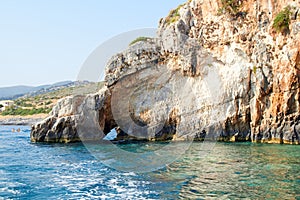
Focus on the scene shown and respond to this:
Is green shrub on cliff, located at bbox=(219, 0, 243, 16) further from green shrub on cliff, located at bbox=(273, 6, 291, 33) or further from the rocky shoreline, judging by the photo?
the rocky shoreline

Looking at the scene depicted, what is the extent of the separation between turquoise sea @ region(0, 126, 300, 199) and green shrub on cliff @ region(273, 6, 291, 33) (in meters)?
8.49

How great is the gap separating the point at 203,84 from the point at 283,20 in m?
8.40

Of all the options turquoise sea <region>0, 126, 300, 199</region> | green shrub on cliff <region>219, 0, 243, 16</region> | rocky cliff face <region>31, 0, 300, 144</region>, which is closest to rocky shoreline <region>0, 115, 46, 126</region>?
rocky cliff face <region>31, 0, 300, 144</region>

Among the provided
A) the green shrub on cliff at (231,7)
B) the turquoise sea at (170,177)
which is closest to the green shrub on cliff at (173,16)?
the green shrub on cliff at (231,7)

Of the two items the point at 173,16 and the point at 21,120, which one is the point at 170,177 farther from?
the point at 21,120

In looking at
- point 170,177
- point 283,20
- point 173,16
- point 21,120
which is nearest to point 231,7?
point 283,20

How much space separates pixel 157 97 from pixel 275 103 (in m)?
11.0

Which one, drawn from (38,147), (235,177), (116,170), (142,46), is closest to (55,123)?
(38,147)

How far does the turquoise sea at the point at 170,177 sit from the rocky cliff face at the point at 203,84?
14.7ft

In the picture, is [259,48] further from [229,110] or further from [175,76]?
[175,76]

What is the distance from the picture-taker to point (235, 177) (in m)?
14.6

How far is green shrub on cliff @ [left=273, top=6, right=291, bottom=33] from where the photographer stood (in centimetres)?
2434

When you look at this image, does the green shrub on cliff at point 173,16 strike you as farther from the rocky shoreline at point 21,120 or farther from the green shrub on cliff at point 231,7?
the rocky shoreline at point 21,120

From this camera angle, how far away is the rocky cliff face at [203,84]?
2469 centimetres
